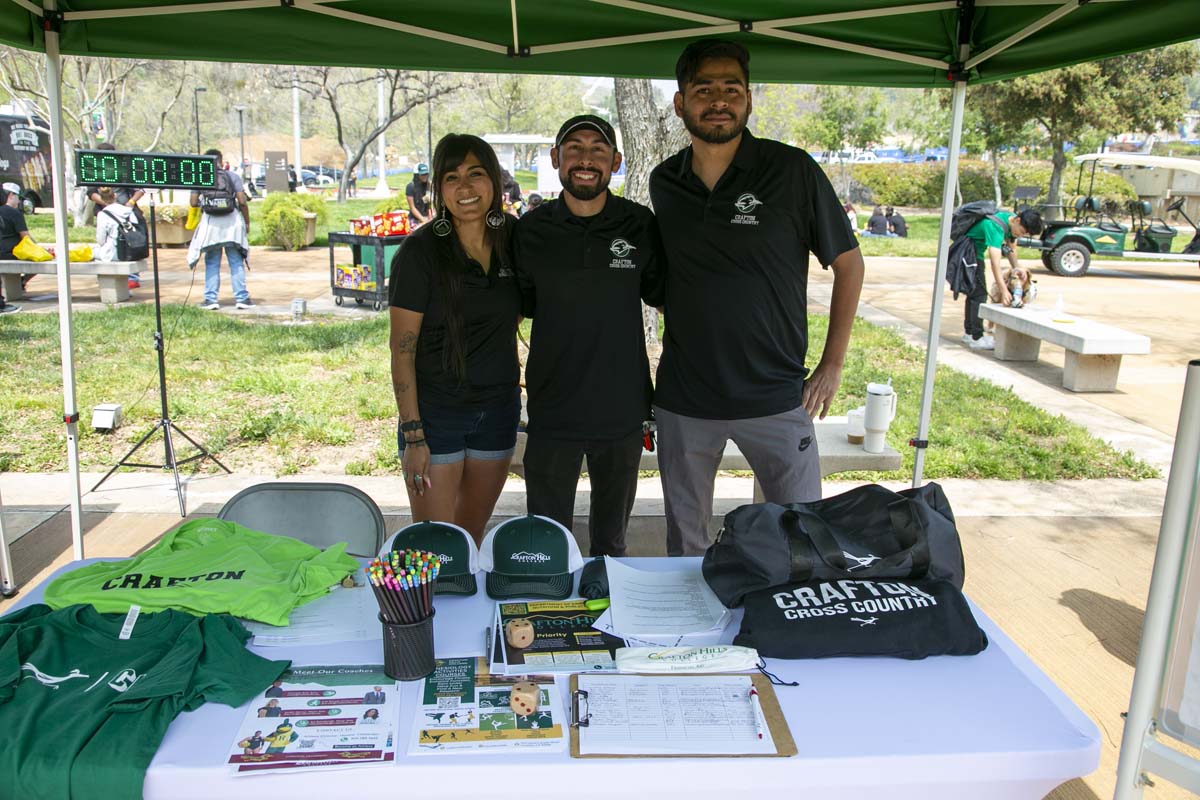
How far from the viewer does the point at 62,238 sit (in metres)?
3.35

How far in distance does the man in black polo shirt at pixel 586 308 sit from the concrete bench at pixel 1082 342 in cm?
603

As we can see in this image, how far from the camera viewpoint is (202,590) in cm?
187

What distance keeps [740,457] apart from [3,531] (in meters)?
3.01

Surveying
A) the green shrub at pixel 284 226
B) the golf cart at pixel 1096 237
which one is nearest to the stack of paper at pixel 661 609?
the golf cart at pixel 1096 237

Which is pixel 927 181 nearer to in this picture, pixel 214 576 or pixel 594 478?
pixel 594 478

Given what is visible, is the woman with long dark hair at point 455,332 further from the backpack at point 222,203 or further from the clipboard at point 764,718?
the backpack at point 222,203

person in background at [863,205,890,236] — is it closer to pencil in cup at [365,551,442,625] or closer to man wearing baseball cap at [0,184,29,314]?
man wearing baseball cap at [0,184,29,314]

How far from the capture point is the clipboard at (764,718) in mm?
1491

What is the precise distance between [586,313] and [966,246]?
7634 millimetres

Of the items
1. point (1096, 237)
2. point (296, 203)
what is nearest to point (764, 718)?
point (1096, 237)

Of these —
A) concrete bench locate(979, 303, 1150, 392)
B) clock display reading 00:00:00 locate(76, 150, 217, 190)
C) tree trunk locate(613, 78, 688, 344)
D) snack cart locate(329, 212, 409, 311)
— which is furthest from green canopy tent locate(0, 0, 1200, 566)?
snack cart locate(329, 212, 409, 311)

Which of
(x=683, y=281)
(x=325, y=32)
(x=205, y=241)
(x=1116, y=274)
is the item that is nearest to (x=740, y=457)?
(x=683, y=281)

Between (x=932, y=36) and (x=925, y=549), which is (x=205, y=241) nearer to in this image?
(x=932, y=36)

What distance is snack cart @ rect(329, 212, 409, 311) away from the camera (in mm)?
10086
